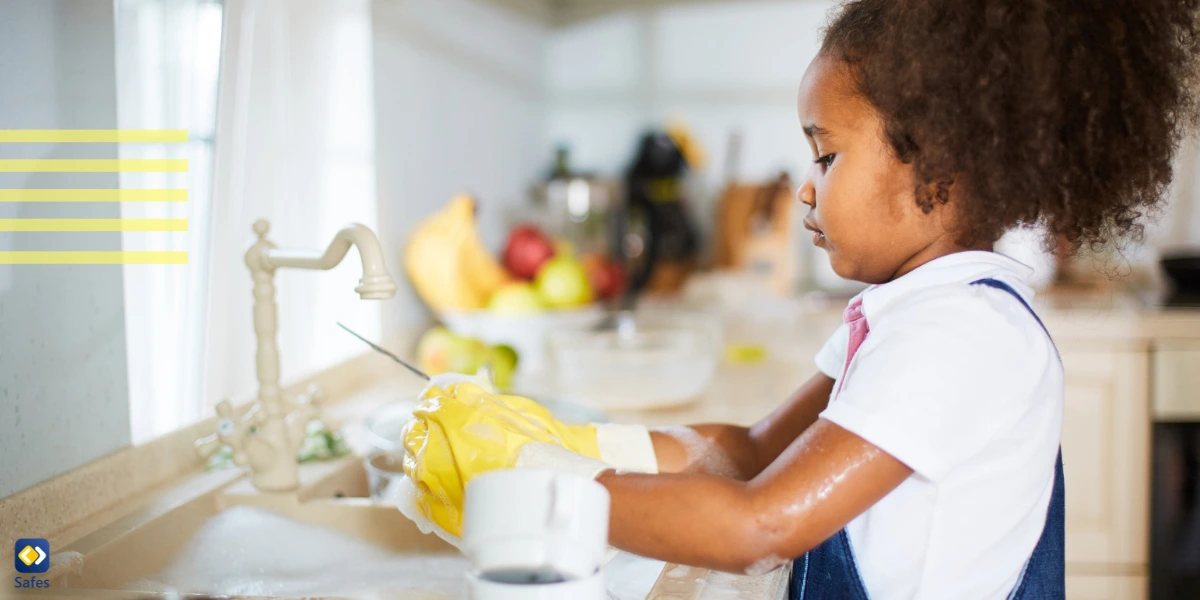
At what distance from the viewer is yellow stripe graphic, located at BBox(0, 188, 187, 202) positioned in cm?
70

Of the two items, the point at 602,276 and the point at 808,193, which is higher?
the point at 808,193

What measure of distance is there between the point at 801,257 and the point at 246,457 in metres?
2.07

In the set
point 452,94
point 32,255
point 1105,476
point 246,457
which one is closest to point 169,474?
point 246,457

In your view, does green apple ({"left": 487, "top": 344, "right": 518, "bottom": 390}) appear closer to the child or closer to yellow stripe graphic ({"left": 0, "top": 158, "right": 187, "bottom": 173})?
yellow stripe graphic ({"left": 0, "top": 158, "right": 187, "bottom": 173})

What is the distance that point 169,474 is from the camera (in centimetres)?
97

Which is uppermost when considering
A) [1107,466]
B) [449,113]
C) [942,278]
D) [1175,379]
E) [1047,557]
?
[449,113]

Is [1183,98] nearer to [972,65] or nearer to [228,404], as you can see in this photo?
[972,65]

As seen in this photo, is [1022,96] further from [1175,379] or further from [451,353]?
[1175,379]

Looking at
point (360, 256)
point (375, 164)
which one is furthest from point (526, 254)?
point (360, 256)

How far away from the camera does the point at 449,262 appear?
175 cm

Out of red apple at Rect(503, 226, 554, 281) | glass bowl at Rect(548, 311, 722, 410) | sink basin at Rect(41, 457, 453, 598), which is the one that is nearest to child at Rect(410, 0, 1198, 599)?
sink basin at Rect(41, 457, 453, 598)

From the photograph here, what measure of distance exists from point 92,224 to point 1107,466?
195 centimetres

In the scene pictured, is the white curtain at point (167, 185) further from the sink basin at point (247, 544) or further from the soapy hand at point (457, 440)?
the soapy hand at point (457, 440)

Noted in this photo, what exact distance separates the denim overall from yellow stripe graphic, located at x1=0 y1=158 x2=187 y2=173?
0.64 meters
